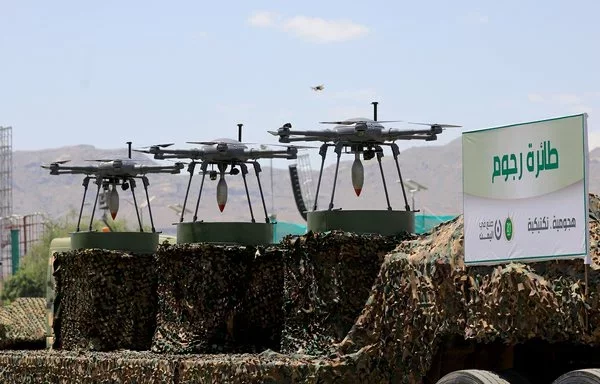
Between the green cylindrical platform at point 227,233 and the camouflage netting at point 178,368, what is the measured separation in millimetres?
1600

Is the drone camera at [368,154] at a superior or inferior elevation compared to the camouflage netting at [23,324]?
superior

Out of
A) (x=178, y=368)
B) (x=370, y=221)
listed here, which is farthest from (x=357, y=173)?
(x=178, y=368)

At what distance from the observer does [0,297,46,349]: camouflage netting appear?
21328 millimetres

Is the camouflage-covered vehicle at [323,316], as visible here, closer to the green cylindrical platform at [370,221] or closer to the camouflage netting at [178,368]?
the camouflage netting at [178,368]

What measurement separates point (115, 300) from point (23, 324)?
204 inches

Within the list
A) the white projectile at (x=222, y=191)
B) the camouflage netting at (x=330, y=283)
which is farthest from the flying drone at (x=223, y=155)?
the camouflage netting at (x=330, y=283)

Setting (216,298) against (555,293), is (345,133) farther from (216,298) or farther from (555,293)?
(555,293)

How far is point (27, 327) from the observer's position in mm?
22469

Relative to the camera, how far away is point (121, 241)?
1862 centimetres

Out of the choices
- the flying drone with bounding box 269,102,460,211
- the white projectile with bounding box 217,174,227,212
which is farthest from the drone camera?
the white projectile with bounding box 217,174,227,212

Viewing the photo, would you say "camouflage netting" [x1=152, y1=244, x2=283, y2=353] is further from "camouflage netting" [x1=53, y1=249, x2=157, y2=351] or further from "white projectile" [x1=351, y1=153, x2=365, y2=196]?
"camouflage netting" [x1=53, y1=249, x2=157, y2=351]

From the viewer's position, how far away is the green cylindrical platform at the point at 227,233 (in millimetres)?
16562

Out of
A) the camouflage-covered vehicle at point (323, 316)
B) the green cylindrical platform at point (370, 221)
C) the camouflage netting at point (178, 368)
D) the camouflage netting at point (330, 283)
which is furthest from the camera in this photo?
the green cylindrical platform at point (370, 221)

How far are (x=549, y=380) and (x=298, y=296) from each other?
11.4 feet
